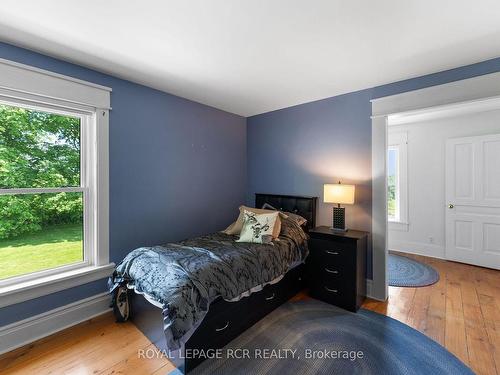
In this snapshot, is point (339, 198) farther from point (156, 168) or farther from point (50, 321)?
point (50, 321)

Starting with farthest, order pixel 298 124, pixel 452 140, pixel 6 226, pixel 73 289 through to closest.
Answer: pixel 452 140
pixel 298 124
pixel 73 289
pixel 6 226

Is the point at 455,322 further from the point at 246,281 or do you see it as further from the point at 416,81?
the point at 416,81

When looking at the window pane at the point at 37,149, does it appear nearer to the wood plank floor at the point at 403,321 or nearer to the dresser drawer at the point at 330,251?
the wood plank floor at the point at 403,321

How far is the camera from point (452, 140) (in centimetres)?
392

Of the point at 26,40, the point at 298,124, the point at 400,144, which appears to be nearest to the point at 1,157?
the point at 26,40

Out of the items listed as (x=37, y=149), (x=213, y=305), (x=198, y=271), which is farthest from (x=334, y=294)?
(x=37, y=149)

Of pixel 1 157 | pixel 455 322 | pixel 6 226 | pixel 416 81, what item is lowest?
pixel 455 322

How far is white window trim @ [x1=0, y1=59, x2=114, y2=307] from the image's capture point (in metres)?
1.94

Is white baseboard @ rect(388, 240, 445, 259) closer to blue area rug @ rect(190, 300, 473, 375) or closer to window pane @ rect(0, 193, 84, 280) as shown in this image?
blue area rug @ rect(190, 300, 473, 375)

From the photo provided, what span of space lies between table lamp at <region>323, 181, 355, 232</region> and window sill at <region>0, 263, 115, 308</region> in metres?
2.43

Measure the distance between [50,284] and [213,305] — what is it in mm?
1441

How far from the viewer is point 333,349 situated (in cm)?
191

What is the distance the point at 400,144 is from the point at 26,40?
5196mm

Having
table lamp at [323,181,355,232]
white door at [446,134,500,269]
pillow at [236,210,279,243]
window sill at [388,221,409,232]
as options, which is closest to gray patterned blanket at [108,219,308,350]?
pillow at [236,210,279,243]
